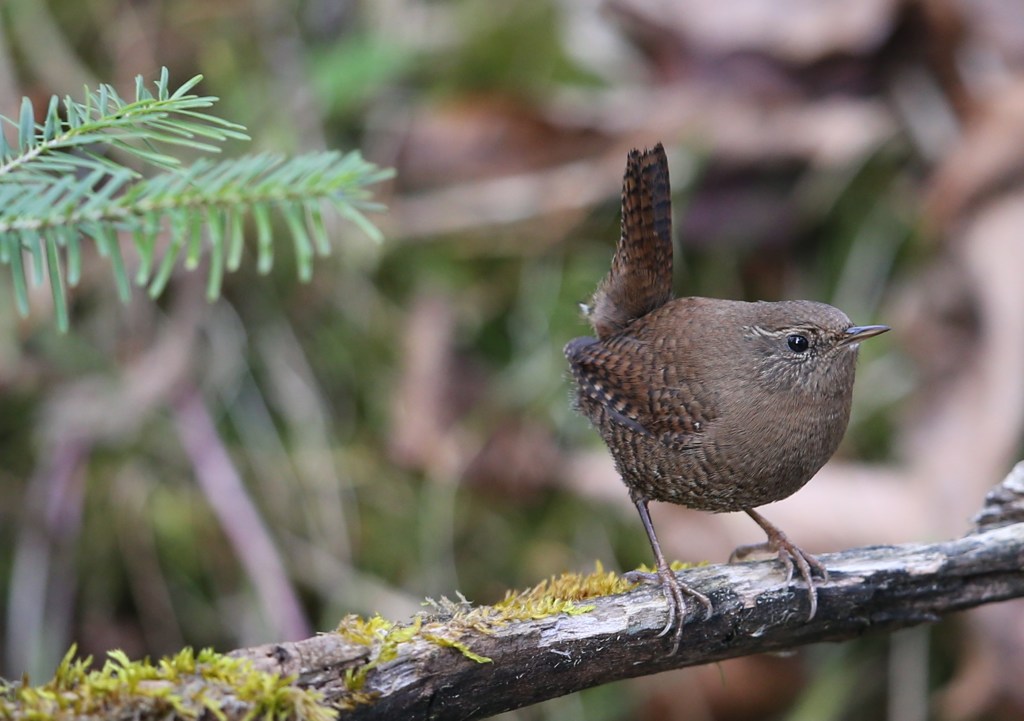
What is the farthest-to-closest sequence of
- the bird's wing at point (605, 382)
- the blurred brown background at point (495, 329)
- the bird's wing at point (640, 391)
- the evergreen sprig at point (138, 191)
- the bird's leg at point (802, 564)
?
the blurred brown background at point (495, 329)
the bird's wing at point (605, 382)
the bird's wing at point (640, 391)
the bird's leg at point (802, 564)
the evergreen sprig at point (138, 191)

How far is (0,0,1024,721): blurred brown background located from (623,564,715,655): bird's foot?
1.29m

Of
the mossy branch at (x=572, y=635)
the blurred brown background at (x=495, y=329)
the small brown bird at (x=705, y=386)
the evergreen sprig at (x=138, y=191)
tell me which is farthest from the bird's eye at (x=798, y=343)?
the evergreen sprig at (x=138, y=191)

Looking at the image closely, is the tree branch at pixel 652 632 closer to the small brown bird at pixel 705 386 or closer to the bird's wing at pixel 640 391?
the small brown bird at pixel 705 386

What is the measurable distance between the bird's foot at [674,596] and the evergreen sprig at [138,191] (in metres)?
0.94

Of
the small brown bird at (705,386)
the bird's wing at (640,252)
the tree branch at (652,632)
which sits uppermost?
the bird's wing at (640,252)

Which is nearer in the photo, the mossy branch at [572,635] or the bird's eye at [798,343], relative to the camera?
the mossy branch at [572,635]

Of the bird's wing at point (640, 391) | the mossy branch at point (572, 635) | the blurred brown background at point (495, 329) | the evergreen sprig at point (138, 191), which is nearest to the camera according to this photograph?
the evergreen sprig at point (138, 191)

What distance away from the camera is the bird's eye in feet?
8.77

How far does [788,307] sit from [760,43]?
2174mm

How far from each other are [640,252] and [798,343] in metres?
0.51

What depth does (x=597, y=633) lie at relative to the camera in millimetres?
1926

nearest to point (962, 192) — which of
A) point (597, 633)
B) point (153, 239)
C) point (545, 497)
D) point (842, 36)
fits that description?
point (842, 36)

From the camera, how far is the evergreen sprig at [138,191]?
139cm

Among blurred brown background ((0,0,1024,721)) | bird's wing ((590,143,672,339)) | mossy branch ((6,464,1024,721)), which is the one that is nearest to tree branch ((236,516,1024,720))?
mossy branch ((6,464,1024,721))
